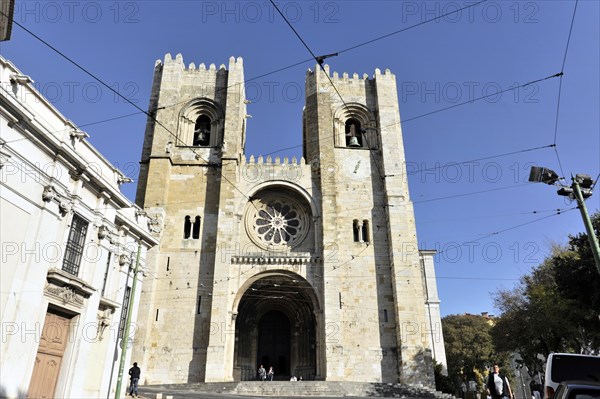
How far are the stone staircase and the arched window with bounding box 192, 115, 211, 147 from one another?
45.0ft

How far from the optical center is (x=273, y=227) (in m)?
24.4

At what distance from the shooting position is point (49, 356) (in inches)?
390

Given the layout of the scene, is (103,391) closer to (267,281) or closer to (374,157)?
(267,281)

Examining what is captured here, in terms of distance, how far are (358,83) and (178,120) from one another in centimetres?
1175

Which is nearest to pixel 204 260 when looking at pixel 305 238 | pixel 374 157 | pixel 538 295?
pixel 305 238

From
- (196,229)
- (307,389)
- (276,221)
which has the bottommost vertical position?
(307,389)

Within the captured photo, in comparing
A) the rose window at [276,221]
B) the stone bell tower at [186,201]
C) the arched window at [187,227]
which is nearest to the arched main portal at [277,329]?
the rose window at [276,221]

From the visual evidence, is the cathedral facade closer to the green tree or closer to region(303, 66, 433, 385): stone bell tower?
region(303, 66, 433, 385): stone bell tower

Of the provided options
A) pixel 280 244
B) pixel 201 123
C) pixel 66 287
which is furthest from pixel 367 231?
pixel 66 287

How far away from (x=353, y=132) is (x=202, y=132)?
30.8 feet

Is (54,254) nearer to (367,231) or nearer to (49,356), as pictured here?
(49,356)

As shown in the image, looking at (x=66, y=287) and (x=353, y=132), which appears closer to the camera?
(x=66, y=287)

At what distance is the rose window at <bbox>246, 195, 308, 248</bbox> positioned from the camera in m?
23.9

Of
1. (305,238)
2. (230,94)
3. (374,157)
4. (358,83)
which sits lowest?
(305,238)
